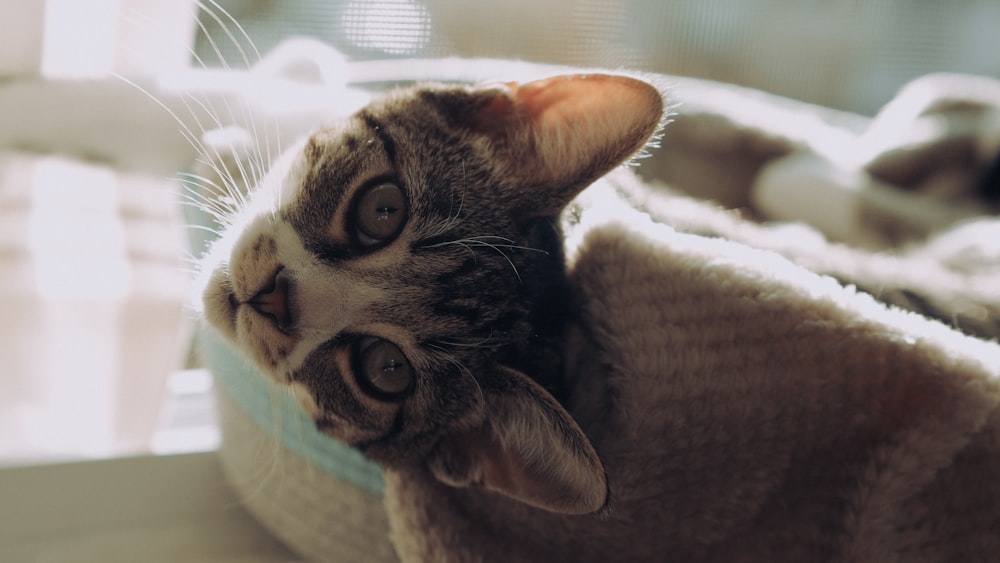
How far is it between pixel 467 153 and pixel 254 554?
712 mm

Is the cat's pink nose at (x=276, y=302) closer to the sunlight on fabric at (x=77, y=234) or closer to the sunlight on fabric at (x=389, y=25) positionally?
the sunlight on fabric at (x=77, y=234)

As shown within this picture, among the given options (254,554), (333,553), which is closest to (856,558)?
(333,553)

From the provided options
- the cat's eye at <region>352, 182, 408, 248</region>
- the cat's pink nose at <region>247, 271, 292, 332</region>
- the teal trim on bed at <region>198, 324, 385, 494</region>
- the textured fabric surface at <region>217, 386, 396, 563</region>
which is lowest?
the textured fabric surface at <region>217, 386, 396, 563</region>

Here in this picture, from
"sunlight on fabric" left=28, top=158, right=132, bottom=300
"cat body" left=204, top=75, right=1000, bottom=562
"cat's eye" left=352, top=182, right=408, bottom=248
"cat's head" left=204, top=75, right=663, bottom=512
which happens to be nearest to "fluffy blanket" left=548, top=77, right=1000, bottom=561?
"cat body" left=204, top=75, right=1000, bottom=562

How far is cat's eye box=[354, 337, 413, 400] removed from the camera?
2.69ft

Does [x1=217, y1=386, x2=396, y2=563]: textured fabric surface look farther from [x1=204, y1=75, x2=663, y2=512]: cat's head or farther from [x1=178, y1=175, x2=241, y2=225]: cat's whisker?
[x1=178, y1=175, x2=241, y2=225]: cat's whisker

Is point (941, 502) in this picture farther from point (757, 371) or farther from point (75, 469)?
point (75, 469)

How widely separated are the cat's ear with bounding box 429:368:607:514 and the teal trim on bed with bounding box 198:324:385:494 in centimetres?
15

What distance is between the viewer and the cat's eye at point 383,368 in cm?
82

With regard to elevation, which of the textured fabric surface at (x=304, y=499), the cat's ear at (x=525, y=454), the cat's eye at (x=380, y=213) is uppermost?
the cat's eye at (x=380, y=213)

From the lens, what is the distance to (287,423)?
0.97 meters

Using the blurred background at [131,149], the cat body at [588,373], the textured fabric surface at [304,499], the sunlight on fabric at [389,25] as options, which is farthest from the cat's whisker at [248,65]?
the textured fabric surface at [304,499]

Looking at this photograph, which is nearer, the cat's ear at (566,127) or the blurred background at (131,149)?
the cat's ear at (566,127)

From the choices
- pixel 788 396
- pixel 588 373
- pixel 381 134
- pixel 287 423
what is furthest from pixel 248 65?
pixel 788 396
